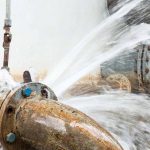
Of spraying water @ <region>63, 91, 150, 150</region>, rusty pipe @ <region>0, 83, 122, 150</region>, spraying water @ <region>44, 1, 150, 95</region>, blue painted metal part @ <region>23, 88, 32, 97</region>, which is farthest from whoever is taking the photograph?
spraying water @ <region>44, 1, 150, 95</region>

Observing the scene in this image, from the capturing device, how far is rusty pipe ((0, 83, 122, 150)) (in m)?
0.79

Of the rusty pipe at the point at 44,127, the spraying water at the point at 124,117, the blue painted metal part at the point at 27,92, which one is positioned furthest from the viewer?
the spraying water at the point at 124,117

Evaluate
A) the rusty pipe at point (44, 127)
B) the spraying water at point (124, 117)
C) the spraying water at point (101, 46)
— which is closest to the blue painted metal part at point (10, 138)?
the rusty pipe at point (44, 127)

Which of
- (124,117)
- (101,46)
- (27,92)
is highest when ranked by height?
(101,46)

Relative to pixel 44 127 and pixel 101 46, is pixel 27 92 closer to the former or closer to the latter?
pixel 44 127

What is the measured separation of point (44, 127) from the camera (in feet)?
2.75

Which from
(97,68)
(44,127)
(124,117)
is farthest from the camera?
(97,68)

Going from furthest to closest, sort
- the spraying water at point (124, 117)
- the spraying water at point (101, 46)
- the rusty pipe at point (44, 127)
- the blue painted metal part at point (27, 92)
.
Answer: the spraying water at point (101, 46) < the spraying water at point (124, 117) < the blue painted metal part at point (27, 92) < the rusty pipe at point (44, 127)

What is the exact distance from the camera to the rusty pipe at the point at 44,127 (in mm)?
794

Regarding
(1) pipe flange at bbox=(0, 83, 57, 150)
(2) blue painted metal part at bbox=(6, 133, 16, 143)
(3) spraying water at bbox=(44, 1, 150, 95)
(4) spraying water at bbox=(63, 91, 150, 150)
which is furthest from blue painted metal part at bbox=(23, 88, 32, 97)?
(3) spraying water at bbox=(44, 1, 150, 95)

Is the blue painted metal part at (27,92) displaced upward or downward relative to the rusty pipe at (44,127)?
upward

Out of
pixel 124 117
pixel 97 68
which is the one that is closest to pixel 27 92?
pixel 124 117

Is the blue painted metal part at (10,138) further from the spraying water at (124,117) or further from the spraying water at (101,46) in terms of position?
the spraying water at (101,46)

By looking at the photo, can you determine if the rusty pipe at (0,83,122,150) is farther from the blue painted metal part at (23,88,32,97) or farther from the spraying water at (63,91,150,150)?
the spraying water at (63,91,150,150)
